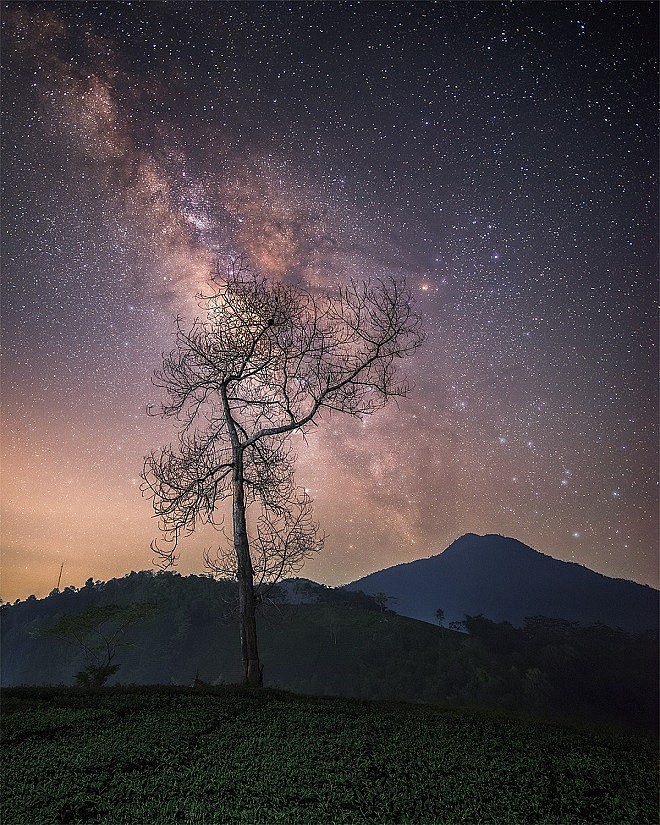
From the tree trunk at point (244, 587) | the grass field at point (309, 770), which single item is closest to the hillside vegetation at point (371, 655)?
the tree trunk at point (244, 587)

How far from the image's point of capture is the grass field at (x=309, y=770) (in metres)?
3.64

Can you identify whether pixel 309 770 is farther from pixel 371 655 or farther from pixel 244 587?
pixel 371 655

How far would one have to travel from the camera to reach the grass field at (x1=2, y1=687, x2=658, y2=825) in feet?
11.9

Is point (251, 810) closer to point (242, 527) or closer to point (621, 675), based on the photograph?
point (242, 527)

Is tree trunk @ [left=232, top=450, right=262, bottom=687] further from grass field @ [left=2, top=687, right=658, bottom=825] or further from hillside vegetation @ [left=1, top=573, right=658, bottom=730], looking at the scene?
hillside vegetation @ [left=1, top=573, right=658, bottom=730]

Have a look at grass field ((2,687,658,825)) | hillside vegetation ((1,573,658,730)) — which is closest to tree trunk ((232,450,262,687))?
grass field ((2,687,658,825))

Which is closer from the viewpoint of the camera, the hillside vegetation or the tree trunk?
the tree trunk

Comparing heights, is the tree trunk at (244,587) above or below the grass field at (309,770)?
above

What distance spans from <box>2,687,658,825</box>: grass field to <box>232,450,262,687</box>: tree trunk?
493 cm

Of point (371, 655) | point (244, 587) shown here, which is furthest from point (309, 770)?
point (371, 655)

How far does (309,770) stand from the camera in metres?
4.23

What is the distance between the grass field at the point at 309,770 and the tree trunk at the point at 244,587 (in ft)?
16.2

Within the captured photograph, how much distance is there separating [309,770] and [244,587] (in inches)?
317

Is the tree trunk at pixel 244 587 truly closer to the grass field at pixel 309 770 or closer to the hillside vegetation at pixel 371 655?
the grass field at pixel 309 770
